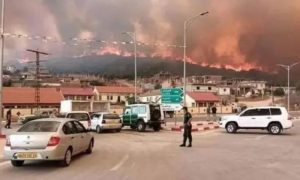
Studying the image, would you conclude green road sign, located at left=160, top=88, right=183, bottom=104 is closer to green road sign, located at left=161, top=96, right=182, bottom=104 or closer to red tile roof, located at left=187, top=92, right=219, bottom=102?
green road sign, located at left=161, top=96, right=182, bottom=104

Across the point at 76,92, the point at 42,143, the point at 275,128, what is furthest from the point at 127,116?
the point at 76,92

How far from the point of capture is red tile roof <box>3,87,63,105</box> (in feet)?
329

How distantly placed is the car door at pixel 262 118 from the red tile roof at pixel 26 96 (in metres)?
73.9

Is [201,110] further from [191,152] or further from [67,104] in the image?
[191,152]

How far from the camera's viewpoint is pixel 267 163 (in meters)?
15.9

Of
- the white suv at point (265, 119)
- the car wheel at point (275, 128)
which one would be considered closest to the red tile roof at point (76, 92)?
the white suv at point (265, 119)

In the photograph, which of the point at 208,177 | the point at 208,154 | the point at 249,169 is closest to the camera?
the point at 208,177

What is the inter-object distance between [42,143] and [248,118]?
22.3 meters

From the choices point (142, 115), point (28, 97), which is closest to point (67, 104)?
point (142, 115)

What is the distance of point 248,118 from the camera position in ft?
112

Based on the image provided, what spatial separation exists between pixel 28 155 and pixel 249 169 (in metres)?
6.54

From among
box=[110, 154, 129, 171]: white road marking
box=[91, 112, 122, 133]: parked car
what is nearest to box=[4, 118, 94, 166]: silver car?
box=[110, 154, 129, 171]: white road marking

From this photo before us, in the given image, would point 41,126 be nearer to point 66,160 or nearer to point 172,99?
point 66,160

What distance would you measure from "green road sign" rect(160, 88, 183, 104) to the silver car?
90.0 feet
